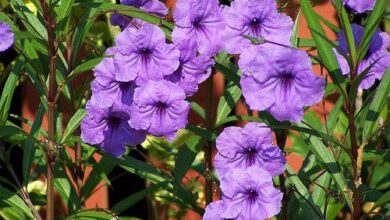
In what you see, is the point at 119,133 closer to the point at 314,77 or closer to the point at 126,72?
the point at 126,72

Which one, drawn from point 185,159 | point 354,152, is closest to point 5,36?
point 185,159

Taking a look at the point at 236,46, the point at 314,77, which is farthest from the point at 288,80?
the point at 236,46

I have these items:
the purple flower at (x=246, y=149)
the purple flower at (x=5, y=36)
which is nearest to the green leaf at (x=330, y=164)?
the purple flower at (x=246, y=149)

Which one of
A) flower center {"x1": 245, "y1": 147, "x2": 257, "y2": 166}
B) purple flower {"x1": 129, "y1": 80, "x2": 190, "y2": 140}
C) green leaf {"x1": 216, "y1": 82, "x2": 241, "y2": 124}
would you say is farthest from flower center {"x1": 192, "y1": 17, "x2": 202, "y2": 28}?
green leaf {"x1": 216, "y1": 82, "x2": 241, "y2": 124}

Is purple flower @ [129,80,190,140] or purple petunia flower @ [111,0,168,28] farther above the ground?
purple petunia flower @ [111,0,168,28]

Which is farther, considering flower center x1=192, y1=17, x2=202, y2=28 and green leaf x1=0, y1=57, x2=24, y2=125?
green leaf x1=0, y1=57, x2=24, y2=125

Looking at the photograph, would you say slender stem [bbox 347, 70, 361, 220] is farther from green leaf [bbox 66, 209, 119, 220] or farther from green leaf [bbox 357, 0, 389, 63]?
green leaf [bbox 66, 209, 119, 220]
